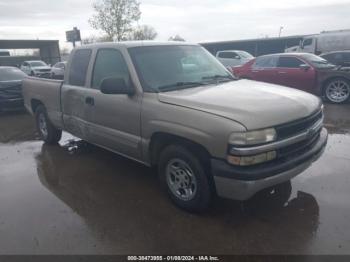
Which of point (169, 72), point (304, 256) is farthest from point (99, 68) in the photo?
point (304, 256)

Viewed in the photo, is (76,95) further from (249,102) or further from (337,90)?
(337,90)

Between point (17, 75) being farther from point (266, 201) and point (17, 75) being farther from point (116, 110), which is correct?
point (266, 201)

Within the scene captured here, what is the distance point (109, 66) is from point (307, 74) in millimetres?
7659

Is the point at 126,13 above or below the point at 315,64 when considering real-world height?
above

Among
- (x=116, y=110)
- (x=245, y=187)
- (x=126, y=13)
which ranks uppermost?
(x=126, y=13)

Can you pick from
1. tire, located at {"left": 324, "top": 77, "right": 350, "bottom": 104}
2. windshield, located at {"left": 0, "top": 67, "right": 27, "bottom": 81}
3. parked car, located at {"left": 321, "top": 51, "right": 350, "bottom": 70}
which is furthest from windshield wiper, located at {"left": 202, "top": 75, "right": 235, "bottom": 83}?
parked car, located at {"left": 321, "top": 51, "right": 350, "bottom": 70}

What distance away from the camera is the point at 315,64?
10445mm

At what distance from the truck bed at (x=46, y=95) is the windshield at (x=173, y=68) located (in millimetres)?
2069

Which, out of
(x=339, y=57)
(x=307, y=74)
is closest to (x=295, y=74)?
(x=307, y=74)

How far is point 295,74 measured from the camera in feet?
34.8

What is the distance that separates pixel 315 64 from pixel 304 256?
28.6 feet

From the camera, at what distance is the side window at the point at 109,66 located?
170 inches

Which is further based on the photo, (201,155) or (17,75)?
(17,75)

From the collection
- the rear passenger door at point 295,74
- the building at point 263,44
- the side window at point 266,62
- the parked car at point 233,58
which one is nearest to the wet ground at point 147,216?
the rear passenger door at point 295,74
